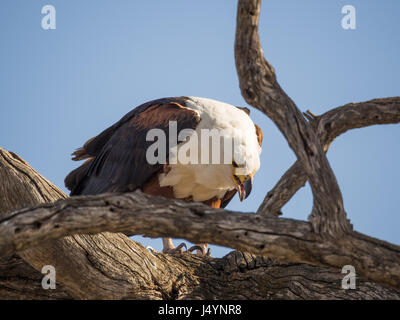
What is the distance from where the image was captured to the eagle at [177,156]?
558cm

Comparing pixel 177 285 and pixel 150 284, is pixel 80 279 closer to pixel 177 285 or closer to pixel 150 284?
pixel 150 284

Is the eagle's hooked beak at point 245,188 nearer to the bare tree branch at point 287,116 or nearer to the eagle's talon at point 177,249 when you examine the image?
the eagle's talon at point 177,249

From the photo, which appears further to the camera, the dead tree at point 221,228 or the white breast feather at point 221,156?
the white breast feather at point 221,156

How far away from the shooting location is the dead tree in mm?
3115

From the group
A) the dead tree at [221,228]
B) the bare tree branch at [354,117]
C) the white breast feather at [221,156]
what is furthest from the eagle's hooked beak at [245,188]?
the bare tree branch at [354,117]

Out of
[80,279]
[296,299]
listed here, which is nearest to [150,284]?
[80,279]

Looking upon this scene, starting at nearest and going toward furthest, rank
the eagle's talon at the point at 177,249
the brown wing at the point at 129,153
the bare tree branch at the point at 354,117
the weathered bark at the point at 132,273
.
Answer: the bare tree branch at the point at 354,117 → the weathered bark at the point at 132,273 → the eagle's talon at the point at 177,249 → the brown wing at the point at 129,153

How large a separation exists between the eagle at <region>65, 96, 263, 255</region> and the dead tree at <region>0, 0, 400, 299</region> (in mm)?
1420

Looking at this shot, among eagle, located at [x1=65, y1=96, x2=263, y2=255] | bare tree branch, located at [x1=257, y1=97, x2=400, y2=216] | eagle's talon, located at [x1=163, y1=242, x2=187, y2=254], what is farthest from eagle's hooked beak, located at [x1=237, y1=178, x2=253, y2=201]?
bare tree branch, located at [x1=257, y1=97, x2=400, y2=216]

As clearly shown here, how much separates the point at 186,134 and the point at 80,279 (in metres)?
2.09

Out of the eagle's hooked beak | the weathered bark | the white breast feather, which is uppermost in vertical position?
the white breast feather

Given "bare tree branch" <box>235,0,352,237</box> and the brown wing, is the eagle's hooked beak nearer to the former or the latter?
the brown wing

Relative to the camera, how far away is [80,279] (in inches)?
161
